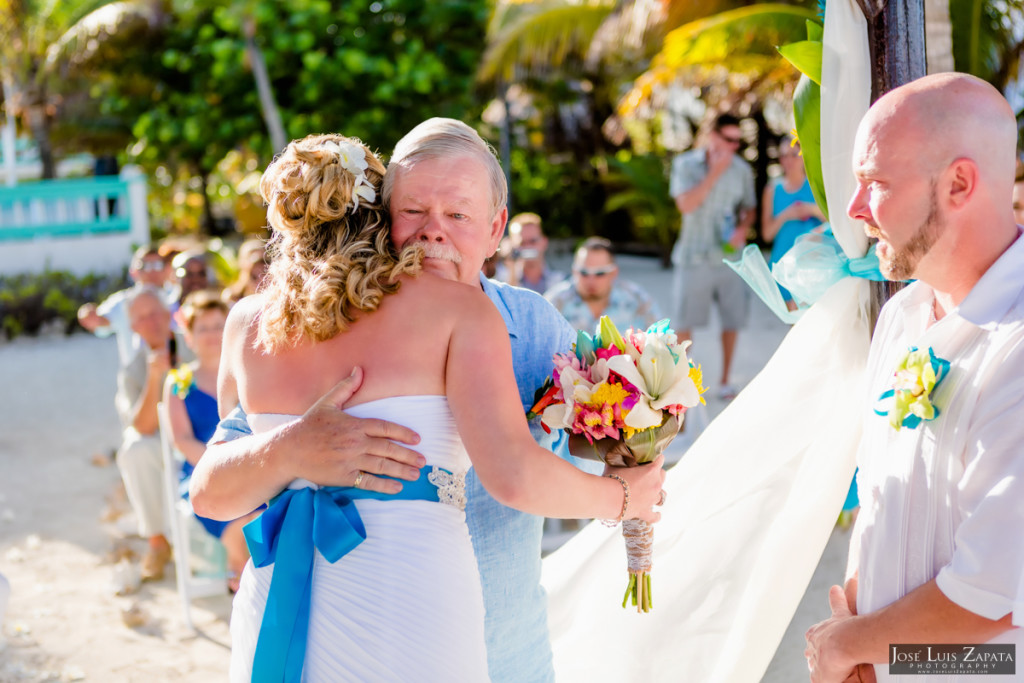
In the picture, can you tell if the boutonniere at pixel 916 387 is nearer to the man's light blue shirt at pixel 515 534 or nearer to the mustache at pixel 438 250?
the man's light blue shirt at pixel 515 534

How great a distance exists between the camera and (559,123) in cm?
1656

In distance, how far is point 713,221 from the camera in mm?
7188

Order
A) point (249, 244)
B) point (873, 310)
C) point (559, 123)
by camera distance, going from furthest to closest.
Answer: point (559, 123) → point (249, 244) → point (873, 310)

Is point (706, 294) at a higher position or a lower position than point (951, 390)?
Answer: lower

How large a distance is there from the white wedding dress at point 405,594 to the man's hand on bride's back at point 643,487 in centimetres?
40

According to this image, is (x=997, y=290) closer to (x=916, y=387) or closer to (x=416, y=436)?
(x=916, y=387)

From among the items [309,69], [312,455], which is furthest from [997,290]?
[309,69]

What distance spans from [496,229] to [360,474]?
2.14 ft

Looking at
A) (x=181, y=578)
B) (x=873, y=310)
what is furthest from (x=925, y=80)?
(x=181, y=578)

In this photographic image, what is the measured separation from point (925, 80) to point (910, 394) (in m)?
0.61

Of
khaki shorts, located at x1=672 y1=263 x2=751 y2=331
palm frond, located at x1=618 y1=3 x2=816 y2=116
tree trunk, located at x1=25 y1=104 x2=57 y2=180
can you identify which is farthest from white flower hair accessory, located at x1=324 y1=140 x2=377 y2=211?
tree trunk, located at x1=25 y1=104 x2=57 y2=180

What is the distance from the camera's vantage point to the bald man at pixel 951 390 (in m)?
1.62

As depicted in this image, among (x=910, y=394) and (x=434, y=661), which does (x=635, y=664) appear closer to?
(x=434, y=661)

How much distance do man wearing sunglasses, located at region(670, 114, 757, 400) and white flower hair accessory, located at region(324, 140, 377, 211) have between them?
17.8ft
